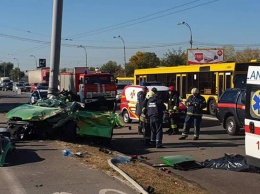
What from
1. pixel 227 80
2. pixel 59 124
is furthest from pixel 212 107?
pixel 59 124

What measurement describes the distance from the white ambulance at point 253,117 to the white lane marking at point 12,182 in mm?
3839

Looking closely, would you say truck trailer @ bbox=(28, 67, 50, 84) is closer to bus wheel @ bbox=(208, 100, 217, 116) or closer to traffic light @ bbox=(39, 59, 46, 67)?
traffic light @ bbox=(39, 59, 46, 67)

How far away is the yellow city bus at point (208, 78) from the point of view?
2189 centimetres

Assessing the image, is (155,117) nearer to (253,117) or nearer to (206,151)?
(206,151)

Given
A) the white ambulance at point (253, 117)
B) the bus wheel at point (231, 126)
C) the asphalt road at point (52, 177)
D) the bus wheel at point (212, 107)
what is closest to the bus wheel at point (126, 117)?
the bus wheel at point (231, 126)

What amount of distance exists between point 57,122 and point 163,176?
4888 millimetres

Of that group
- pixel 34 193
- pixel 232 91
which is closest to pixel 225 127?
pixel 232 91

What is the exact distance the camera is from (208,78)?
953 inches

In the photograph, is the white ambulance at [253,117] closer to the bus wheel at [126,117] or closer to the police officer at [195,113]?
the police officer at [195,113]

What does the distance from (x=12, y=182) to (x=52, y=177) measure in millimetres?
695

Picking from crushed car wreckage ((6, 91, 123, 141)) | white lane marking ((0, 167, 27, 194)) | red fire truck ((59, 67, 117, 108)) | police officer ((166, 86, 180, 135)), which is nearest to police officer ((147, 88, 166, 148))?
crushed car wreckage ((6, 91, 123, 141))

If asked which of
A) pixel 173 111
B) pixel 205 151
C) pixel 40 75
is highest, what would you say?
pixel 40 75

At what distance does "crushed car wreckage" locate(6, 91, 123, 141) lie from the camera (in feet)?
38.6

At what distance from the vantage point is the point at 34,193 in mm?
6258
